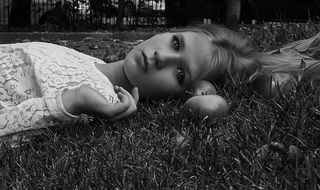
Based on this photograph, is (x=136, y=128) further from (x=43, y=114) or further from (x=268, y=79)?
(x=268, y=79)

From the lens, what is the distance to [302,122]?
262 cm

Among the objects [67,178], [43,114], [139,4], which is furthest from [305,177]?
[139,4]

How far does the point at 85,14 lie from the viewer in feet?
54.5

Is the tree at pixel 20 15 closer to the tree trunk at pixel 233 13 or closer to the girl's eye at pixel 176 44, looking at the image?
the tree trunk at pixel 233 13

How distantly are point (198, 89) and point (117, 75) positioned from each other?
1.76ft

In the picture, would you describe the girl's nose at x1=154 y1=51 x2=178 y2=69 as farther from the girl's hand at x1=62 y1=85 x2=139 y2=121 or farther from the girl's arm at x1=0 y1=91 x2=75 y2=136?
the girl's arm at x1=0 y1=91 x2=75 y2=136

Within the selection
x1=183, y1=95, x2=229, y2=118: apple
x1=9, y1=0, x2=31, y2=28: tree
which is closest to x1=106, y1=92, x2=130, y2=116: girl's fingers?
x1=183, y1=95, x2=229, y2=118: apple

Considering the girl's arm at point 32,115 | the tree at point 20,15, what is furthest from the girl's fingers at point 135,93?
the tree at point 20,15

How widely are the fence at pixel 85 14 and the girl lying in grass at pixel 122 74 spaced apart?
11955mm

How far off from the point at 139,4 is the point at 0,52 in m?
13.9

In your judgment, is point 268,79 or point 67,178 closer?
point 67,178

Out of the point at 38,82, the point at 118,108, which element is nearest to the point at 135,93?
the point at 118,108

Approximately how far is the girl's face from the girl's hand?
0.42 meters

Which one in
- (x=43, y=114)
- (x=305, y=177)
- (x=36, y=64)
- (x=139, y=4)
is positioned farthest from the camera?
(x=139, y=4)
